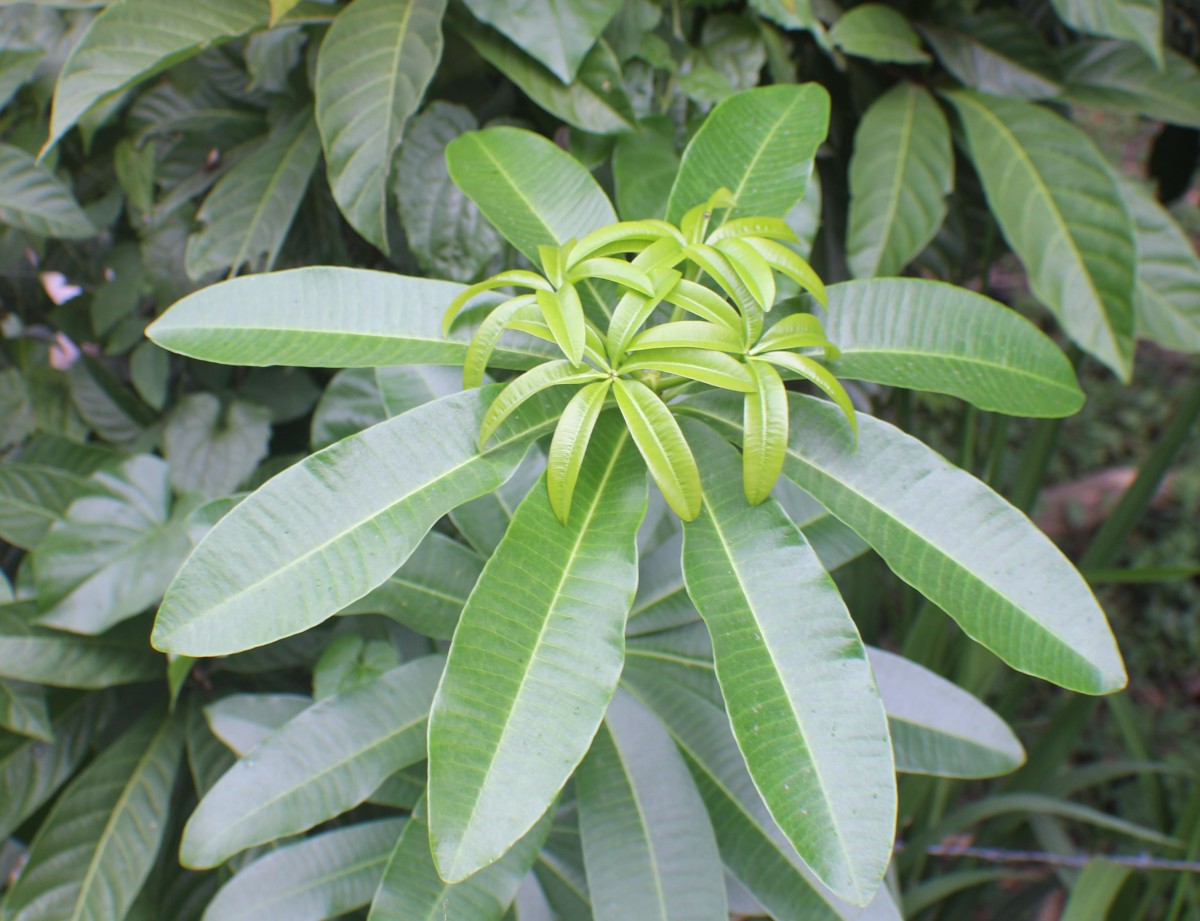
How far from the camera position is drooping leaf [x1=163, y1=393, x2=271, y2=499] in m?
0.96

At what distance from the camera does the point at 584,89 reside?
87 cm

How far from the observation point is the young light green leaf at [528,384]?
1.76 ft

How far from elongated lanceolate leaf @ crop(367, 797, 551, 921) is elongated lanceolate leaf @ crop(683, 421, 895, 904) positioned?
0.25m

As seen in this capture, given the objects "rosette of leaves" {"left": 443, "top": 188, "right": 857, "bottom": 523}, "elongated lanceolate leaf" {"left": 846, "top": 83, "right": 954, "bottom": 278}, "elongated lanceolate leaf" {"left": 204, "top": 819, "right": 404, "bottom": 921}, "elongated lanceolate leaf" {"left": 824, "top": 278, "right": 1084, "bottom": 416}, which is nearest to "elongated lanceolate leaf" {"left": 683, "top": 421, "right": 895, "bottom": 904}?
"rosette of leaves" {"left": 443, "top": 188, "right": 857, "bottom": 523}

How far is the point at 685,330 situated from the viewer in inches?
21.1

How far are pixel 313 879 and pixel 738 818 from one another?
39cm

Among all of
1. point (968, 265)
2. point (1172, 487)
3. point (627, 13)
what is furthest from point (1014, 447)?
point (627, 13)

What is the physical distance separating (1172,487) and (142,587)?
278cm

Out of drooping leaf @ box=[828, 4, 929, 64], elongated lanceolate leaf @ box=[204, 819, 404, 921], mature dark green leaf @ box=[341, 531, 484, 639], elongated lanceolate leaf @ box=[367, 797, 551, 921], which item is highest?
drooping leaf @ box=[828, 4, 929, 64]

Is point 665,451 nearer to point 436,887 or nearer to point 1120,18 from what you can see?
point 436,887

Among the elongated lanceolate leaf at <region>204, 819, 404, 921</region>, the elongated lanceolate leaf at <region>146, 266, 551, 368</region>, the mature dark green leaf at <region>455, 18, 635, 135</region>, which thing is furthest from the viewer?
the mature dark green leaf at <region>455, 18, 635, 135</region>

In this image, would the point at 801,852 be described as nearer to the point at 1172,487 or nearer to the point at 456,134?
the point at 456,134

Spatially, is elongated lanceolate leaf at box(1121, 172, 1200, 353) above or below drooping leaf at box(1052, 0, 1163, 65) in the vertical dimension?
below

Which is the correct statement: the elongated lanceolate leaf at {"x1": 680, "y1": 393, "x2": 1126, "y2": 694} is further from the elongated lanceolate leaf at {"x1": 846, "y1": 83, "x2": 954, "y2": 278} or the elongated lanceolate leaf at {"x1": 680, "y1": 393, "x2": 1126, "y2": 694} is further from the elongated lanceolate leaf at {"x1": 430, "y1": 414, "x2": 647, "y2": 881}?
the elongated lanceolate leaf at {"x1": 846, "y1": 83, "x2": 954, "y2": 278}
